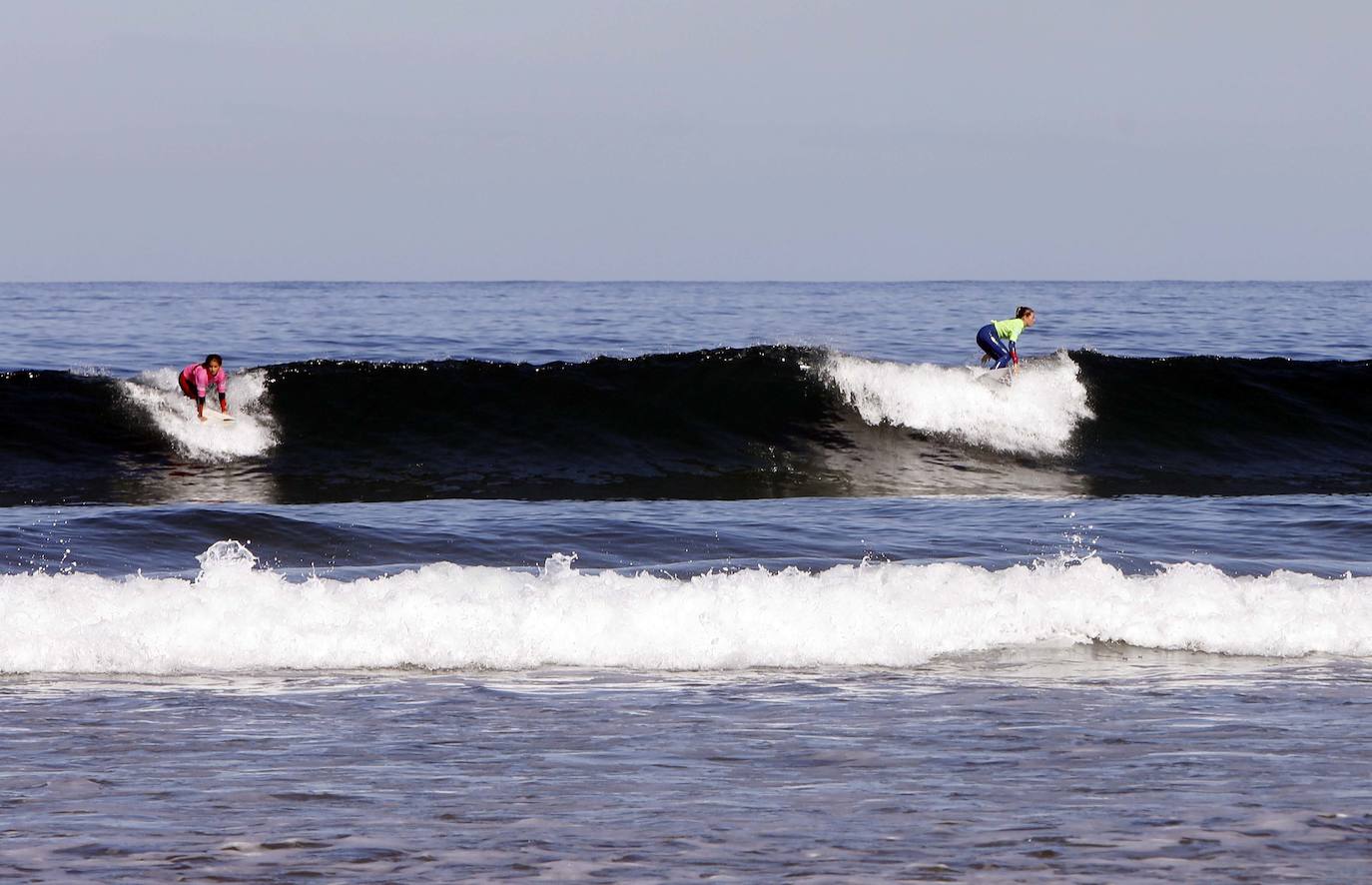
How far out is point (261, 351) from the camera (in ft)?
96.8

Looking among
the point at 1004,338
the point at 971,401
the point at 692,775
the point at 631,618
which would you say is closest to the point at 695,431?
the point at 971,401

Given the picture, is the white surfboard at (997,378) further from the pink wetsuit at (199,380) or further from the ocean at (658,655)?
the pink wetsuit at (199,380)

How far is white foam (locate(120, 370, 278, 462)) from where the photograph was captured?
17.8 metres

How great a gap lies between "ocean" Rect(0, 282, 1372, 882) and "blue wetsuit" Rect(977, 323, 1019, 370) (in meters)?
2.09

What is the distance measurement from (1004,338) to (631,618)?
13085 mm

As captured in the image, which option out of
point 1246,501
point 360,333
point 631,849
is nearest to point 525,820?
point 631,849

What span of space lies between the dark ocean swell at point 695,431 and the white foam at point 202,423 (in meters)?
0.03

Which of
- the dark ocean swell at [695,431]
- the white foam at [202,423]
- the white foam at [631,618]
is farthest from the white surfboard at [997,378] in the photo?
the white foam at [631,618]

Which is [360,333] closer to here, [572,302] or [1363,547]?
[572,302]

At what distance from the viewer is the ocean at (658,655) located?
458 centimetres

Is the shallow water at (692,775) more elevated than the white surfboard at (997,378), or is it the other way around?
the white surfboard at (997,378)

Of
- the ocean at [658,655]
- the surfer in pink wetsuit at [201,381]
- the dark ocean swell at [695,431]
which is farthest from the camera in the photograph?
the surfer in pink wetsuit at [201,381]

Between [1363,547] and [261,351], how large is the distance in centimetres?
2318

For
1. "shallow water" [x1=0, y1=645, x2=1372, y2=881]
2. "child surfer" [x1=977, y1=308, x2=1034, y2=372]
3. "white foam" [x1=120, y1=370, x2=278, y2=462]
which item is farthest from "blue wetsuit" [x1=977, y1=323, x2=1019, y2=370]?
"shallow water" [x1=0, y1=645, x2=1372, y2=881]
